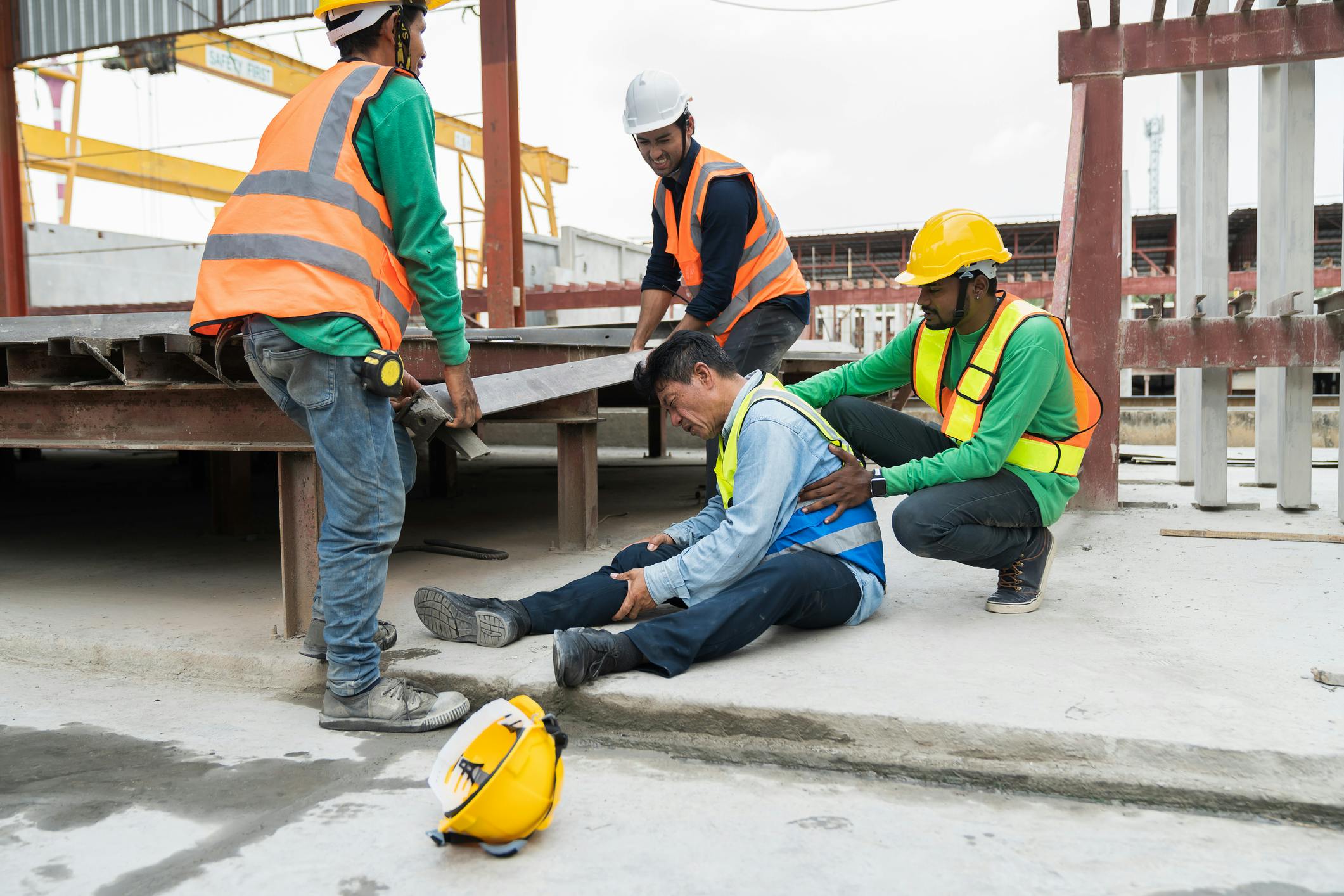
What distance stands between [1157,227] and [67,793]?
105 ft

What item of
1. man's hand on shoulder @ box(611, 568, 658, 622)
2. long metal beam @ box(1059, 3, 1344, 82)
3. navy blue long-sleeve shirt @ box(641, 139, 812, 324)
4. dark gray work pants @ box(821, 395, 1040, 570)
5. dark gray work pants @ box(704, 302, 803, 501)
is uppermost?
long metal beam @ box(1059, 3, 1344, 82)

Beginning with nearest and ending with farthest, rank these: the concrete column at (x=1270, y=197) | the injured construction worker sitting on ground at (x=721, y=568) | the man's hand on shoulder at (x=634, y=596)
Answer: the injured construction worker sitting on ground at (x=721, y=568) < the man's hand on shoulder at (x=634, y=596) < the concrete column at (x=1270, y=197)

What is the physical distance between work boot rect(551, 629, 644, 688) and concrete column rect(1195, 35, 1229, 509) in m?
4.18

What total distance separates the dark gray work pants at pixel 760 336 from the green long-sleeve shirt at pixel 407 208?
71.1 inches

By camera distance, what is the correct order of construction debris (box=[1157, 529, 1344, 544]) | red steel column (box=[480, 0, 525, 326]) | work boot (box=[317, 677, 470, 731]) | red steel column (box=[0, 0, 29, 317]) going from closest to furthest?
work boot (box=[317, 677, 470, 731]) → construction debris (box=[1157, 529, 1344, 544]) → red steel column (box=[480, 0, 525, 326]) → red steel column (box=[0, 0, 29, 317])

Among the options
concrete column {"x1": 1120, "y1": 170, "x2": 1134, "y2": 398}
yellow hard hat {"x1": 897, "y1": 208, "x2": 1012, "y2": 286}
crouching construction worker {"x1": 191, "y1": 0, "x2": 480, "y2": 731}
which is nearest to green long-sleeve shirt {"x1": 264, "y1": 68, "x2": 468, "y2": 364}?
crouching construction worker {"x1": 191, "y1": 0, "x2": 480, "y2": 731}

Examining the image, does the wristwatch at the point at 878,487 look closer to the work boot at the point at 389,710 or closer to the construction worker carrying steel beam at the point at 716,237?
the construction worker carrying steel beam at the point at 716,237

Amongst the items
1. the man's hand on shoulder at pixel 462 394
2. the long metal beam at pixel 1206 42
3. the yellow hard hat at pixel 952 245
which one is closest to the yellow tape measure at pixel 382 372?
the man's hand on shoulder at pixel 462 394

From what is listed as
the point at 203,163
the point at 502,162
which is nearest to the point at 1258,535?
the point at 502,162

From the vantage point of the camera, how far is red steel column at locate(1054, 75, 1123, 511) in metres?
5.30

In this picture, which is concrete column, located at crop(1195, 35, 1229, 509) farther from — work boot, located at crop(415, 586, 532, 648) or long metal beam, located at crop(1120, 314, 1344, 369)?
work boot, located at crop(415, 586, 532, 648)

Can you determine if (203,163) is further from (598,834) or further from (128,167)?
(598,834)

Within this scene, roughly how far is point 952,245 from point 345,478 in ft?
6.58

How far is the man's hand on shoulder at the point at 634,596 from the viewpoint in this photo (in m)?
2.87
